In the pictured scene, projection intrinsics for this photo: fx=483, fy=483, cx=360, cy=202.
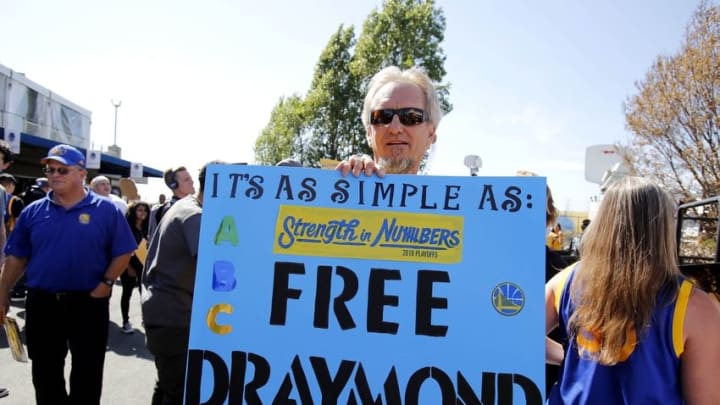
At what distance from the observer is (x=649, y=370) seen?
5.26ft

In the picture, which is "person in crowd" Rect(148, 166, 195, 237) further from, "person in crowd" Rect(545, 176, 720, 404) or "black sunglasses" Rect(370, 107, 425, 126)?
"person in crowd" Rect(545, 176, 720, 404)

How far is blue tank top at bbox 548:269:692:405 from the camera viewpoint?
159 centimetres

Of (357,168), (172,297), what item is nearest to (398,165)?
(357,168)

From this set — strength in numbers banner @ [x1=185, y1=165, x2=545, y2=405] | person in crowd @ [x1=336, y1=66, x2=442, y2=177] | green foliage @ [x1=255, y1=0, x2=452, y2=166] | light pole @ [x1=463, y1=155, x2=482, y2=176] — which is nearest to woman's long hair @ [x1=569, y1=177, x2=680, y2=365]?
strength in numbers banner @ [x1=185, y1=165, x2=545, y2=405]

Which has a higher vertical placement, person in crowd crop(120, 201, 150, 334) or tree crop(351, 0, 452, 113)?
tree crop(351, 0, 452, 113)

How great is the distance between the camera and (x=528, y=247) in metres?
1.45

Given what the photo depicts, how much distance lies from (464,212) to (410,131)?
0.49 metres

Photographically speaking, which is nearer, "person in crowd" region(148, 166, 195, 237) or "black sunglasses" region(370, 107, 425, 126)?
"black sunglasses" region(370, 107, 425, 126)

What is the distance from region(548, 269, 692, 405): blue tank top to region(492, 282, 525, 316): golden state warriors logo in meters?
0.52

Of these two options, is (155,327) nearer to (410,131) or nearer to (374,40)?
(410,131)

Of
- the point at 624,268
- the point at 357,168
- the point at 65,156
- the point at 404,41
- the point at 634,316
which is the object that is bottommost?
the point at 634,316

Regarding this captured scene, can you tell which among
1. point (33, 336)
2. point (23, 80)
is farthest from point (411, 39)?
point (23, 80)

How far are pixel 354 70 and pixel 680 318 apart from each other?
1891cm

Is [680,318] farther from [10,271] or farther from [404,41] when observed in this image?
[404,41]
